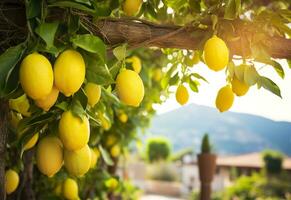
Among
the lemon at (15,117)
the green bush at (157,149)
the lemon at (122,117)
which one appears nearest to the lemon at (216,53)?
the lemon at (15,117)

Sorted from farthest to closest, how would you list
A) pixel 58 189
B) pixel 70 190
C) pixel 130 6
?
pixel 58 189 < pixel 70 190 < pixel 130 6

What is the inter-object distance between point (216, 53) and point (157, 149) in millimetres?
11972

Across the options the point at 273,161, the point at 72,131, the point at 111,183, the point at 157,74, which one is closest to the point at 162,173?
the point at 273,161

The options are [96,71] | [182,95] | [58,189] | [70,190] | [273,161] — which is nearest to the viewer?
[96,71]

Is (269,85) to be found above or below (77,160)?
above

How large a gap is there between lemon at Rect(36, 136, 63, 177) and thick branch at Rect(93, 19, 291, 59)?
0.26m

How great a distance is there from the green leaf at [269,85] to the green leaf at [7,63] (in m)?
0.54

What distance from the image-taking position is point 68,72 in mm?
822

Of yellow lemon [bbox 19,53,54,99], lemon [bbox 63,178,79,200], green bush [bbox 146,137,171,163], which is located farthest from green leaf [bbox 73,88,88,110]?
green bush [bbox 146,137,171,163]

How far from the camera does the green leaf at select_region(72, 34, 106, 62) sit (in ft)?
2.77

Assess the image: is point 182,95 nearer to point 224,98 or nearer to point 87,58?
point 224,98

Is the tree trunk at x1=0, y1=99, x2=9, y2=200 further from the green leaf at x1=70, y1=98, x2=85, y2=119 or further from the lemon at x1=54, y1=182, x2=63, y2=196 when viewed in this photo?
the lemon at x1=54, y1=182, x2=63, y2=196

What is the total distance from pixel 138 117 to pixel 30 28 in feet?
6.22

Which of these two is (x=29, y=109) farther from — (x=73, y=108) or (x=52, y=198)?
(x=52, y=198)
